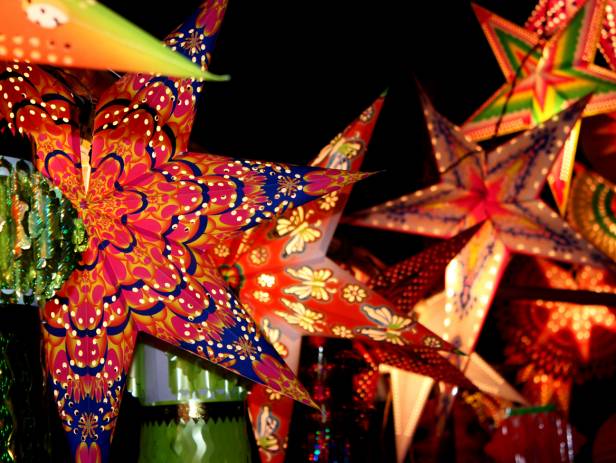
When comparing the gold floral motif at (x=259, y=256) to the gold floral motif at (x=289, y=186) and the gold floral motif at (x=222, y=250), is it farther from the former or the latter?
the gold floral motif at (x=289, y=186)

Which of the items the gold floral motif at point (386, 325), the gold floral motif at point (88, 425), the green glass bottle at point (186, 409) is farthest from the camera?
the gold floral motif at point (386, 325)

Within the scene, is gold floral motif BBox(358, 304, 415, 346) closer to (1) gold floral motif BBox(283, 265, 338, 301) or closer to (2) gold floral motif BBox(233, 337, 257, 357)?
(1) gold floral motif BBox(283, 265, 338, 301)

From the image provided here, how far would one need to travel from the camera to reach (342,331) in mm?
1233

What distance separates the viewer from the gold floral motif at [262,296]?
1262 mm

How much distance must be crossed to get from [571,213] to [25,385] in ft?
6.85

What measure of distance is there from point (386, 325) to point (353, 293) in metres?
0.08

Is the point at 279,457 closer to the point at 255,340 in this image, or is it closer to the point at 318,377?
the point at 318,377

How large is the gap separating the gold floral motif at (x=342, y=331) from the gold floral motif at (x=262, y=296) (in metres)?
0.13

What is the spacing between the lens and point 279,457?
4.23ft

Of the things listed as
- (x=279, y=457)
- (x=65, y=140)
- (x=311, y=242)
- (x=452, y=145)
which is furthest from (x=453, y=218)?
(x=65, y=140)

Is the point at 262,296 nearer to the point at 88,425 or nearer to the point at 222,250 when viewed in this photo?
the point at 222,250

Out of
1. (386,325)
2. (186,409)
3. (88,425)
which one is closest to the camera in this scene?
(88,425)

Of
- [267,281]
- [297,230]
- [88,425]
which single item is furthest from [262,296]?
[88,425]

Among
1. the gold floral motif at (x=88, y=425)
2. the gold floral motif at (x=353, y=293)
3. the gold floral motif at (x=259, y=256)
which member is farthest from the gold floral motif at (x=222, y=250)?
the gold floral motif at (x=88, y=425)
